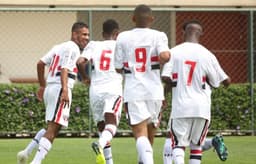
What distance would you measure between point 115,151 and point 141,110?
570 cm

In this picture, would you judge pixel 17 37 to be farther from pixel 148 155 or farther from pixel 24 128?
pixel 148 155

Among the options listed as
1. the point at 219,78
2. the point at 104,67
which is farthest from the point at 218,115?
the point at 219,78

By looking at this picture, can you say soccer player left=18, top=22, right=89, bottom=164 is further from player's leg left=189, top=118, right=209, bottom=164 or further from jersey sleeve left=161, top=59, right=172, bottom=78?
player's leg left=189, top=118, right=209, bottom=164

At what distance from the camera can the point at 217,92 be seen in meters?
23.0

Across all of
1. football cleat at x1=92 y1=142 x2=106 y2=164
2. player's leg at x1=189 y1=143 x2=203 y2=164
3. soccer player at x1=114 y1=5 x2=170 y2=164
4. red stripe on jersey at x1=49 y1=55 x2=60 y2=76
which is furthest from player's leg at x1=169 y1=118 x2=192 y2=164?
red stripe on jersey at x1=49 y1=55 x2=60 y2=76

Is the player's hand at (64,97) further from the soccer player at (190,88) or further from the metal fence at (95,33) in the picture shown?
the metal fence at (95,33)

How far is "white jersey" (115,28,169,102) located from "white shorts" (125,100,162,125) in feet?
0.20

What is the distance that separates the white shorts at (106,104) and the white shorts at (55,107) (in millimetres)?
654

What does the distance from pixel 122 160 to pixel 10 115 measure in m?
6.63

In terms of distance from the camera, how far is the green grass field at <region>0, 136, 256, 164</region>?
15.9 metres

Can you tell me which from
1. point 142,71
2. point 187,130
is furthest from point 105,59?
point 187,130

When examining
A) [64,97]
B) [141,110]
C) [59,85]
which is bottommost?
[141,110]

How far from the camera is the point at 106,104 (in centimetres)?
1441

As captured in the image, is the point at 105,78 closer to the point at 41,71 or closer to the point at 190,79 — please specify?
the point at 41,71
